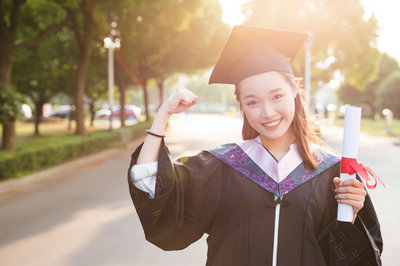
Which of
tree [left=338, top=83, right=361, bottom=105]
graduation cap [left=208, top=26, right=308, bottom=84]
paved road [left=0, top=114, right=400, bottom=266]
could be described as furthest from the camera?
tree [left=338, top=83, right=361, bottom=105]

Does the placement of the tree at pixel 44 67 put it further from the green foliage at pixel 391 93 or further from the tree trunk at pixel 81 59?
the green foliage at pixel 391 93

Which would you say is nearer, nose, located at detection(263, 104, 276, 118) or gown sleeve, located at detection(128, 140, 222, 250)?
gown sleeve, located at detection(128, 140, 222, 250)

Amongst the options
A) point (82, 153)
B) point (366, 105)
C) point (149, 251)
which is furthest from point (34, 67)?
point (366, 105)

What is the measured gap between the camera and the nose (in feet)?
6.18

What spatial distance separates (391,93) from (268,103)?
44270mm

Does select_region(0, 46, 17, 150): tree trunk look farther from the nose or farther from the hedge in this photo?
the nose

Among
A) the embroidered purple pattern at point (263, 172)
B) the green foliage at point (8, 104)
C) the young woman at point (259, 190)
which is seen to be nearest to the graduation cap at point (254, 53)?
the young woman at point (259, 190)

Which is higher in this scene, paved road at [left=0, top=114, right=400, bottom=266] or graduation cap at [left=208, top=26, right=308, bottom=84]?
graduation cap at [left=208, top=26, right=308, bottom=84]

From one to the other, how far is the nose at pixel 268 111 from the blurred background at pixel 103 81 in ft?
1.14

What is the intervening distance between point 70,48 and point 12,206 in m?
16.1

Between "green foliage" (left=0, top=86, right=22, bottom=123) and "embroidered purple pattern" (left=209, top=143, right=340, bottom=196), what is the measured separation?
29.0 ft

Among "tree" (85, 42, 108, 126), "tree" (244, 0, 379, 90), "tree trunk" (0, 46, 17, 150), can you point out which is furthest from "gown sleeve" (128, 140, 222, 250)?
"tree" (244, 0, 379, 90)

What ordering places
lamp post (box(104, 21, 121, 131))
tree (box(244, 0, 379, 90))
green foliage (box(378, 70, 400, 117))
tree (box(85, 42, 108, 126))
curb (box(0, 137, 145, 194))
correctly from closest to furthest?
curb (box(0, 137, 145, 194)), lamp post (box(104, 21, 121, 131)), tree (box(85, 42, 108, 126)), tree (box(244, 0, 379, 90)), green foliage (box(378, 70, 400, 117))

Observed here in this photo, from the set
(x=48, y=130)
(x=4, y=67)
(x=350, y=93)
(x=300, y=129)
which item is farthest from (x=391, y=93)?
(x=300, y=129)
